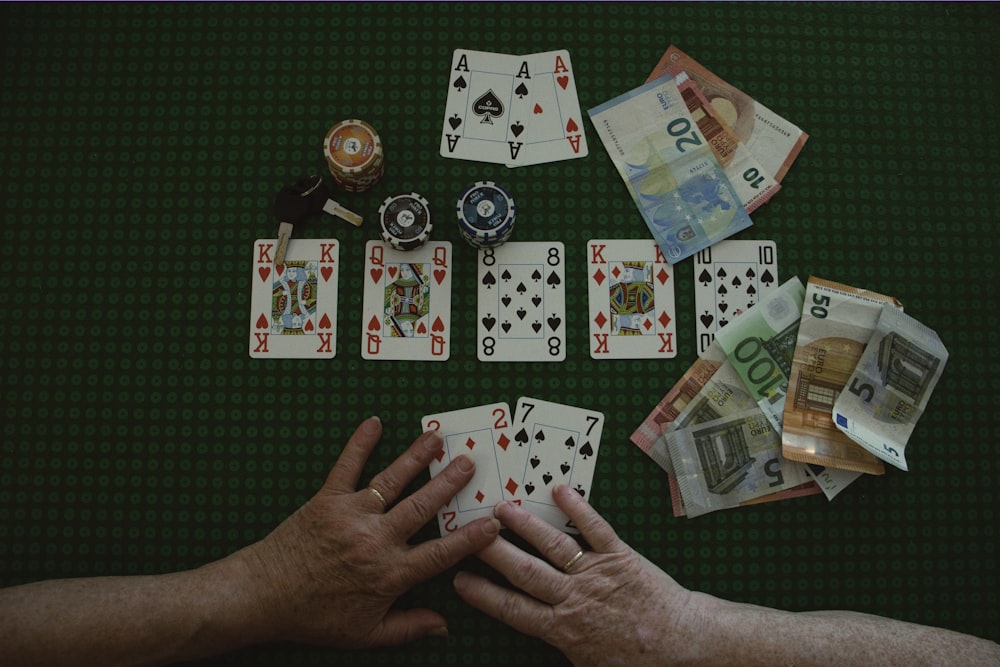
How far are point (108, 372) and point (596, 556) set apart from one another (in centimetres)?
173

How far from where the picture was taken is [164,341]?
96.2 inches

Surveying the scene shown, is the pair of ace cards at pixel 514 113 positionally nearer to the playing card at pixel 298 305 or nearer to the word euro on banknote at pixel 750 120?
the word euro on banknote at pixel 750 120

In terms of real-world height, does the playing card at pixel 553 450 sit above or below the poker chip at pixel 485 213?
below

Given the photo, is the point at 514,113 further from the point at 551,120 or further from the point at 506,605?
the point at 506,605

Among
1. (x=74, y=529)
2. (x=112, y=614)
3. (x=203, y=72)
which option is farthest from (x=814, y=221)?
(x=74, y=529)

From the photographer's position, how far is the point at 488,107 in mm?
2492

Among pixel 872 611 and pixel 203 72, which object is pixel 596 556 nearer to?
pixel 872 611

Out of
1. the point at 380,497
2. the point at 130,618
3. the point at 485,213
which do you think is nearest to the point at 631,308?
the point at 485,213

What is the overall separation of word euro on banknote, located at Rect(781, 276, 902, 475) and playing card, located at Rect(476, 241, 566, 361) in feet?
2.58

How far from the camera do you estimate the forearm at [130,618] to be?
1979mm

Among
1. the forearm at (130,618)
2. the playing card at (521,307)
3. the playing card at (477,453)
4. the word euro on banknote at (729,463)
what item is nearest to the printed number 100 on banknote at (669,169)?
the playing card at (521,307)

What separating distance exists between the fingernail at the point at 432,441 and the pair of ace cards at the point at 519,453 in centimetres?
5

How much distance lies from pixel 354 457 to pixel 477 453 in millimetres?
395

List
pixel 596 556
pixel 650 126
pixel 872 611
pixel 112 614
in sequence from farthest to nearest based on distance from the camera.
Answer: pixel 650 126
pixel 872 611
pixel 596 556
pixel 112 614
